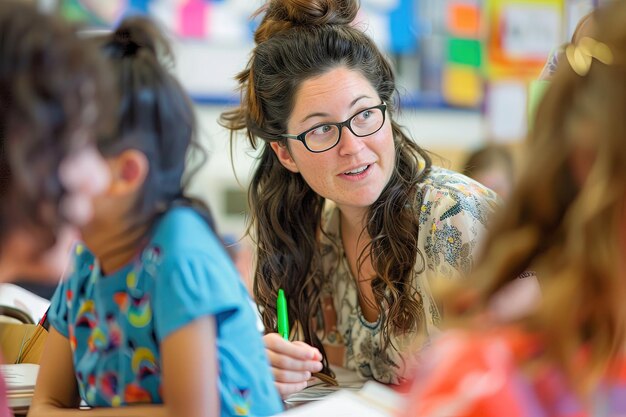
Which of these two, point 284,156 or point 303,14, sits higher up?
point 303,14

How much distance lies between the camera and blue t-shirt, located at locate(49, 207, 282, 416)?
96cm

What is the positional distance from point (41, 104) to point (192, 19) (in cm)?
298

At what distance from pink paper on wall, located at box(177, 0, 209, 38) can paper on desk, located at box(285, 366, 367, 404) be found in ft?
7.64

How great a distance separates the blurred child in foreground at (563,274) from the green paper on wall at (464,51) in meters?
3.56

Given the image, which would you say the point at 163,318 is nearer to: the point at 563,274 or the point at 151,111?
the point at 151,111

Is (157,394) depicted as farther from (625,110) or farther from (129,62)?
(625,110)

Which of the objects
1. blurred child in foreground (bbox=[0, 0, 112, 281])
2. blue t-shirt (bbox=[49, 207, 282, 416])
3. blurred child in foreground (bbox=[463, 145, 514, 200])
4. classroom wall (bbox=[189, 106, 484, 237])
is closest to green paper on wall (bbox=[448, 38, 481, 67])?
classroom wall (bbox=[189, 106, 484, 237])

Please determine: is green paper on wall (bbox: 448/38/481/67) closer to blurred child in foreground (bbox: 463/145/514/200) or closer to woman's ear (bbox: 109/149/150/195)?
blurred child in foreground (bbox: 463/145/514/200)

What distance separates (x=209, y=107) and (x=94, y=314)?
9.13ft

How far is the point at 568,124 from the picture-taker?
0.67m

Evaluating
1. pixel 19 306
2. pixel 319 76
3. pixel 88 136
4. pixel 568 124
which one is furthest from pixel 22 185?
pixel 19 306

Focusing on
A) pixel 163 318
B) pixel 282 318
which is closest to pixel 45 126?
pixel 163 318

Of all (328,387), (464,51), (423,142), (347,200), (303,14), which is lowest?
(328,387)

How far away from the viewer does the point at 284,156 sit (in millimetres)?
1729
